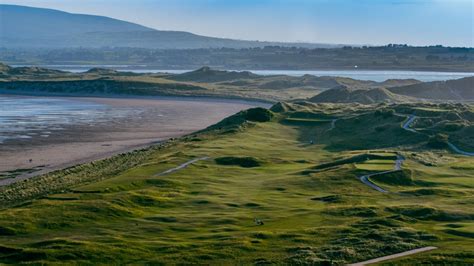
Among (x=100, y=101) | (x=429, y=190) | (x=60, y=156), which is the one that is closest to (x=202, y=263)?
(x=429, y=190)

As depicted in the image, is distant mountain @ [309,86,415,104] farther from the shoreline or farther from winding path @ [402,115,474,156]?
winding path @ [402,115,474,156]

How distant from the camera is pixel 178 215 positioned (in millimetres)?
38156

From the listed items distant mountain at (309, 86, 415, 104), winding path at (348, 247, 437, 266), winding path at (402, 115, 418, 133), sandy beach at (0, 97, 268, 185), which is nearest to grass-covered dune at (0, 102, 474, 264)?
winding path at (348, 247, 437, 266)

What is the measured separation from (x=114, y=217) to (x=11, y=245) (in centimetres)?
656

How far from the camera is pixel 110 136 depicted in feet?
263

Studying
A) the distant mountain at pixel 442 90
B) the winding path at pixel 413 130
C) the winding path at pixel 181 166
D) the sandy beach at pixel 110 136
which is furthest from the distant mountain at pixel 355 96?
the winding path at pixel 181 166

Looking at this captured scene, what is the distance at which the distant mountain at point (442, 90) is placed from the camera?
Answer: 449 ft

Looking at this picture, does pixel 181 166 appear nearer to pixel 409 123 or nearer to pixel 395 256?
pixel 395 256

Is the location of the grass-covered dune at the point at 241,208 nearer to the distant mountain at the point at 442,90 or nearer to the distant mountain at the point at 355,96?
the distant mountain at the point at 355,96

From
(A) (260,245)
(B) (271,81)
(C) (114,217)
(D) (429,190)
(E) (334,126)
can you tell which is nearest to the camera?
(A) (260,245)

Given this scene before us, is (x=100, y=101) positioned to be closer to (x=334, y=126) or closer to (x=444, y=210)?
(x=334, y=126)

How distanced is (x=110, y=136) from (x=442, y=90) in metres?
77.3

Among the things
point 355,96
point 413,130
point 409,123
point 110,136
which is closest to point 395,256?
point 413,130

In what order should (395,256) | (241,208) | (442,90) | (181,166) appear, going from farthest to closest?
(442,90) < (181,166) < (241,208) < (395,256)
